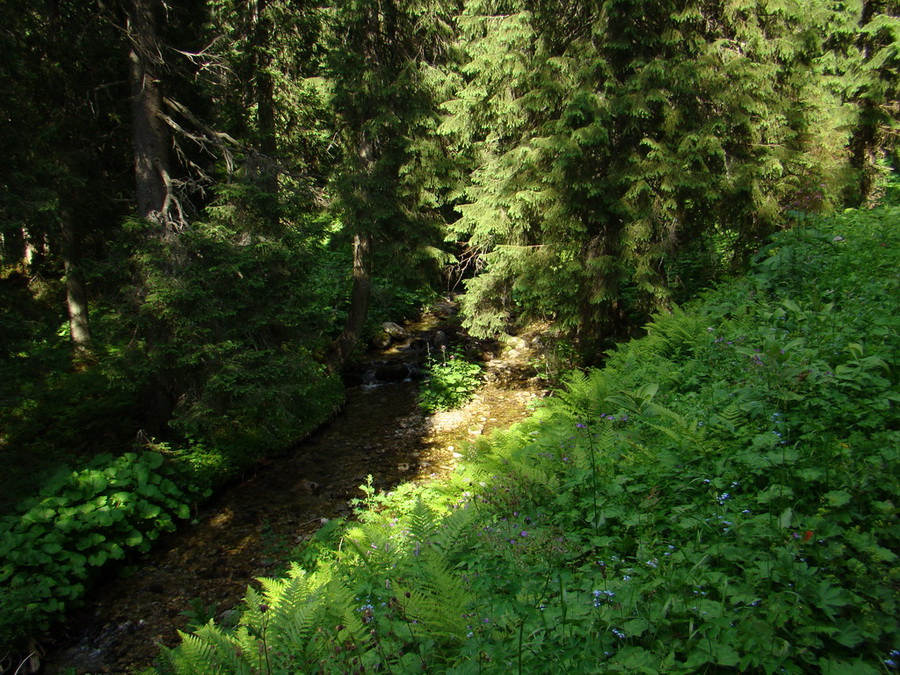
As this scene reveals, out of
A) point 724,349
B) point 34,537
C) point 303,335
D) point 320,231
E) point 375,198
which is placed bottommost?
point 34,537

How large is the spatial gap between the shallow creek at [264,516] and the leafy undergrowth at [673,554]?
2.60m

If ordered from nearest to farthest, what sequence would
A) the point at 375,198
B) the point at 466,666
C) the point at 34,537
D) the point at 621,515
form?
the point at 466,666 < the point at 621,515 < the point at 34,537 < the point at 375,198

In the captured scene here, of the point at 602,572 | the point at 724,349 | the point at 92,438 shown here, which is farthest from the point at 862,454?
the point at 92,438

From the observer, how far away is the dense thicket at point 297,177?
24.1 feet

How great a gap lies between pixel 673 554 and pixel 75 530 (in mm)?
7223

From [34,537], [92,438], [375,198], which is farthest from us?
[375,198]

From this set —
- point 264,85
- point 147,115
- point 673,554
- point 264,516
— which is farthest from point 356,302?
point 673,554

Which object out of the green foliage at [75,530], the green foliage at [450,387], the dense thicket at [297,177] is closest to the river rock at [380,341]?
the green foliage at [450,387]

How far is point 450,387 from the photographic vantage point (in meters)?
11.6

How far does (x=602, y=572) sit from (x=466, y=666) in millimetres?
1080

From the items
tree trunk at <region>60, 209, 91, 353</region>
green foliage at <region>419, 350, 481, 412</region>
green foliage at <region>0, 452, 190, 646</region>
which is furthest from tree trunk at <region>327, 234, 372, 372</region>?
green foliage at <region>0, 452, 190, 646</region>

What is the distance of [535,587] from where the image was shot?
2533mm

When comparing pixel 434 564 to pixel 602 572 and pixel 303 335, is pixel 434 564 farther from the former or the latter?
pixel 303 335

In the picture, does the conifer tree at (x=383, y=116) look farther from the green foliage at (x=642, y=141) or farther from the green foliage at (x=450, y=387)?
the green foliage at (x=450, y=387)
